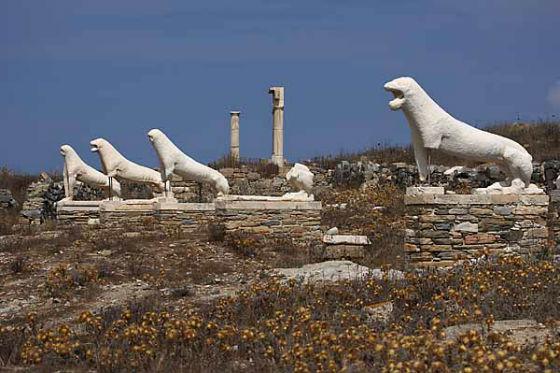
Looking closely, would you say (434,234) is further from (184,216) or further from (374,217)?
(184,216)

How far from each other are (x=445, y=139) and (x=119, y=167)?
12.0 meters

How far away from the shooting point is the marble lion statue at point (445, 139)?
12445mm

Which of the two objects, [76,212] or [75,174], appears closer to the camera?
[76,212]

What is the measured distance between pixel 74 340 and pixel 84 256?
25.1 ft

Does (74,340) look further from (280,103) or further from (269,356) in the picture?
(280,103)

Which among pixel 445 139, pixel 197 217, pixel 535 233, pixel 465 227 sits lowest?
Result: pixel 197 217

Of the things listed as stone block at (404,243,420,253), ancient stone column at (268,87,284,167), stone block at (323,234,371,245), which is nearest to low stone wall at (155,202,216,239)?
stone block at (323,234,371,245)

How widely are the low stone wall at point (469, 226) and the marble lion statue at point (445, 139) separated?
30 centimetres

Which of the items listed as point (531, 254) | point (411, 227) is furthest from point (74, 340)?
point (531, 254)

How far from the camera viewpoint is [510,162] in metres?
12.8

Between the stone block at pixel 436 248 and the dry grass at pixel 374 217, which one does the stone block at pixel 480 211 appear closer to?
the stone block at pixel 436 248

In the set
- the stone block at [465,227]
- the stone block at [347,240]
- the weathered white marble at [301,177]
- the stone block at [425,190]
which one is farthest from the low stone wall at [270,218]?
the stone block at [465,227]

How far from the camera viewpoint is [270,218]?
17.8 meters

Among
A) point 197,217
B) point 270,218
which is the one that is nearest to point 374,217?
point 270,218
